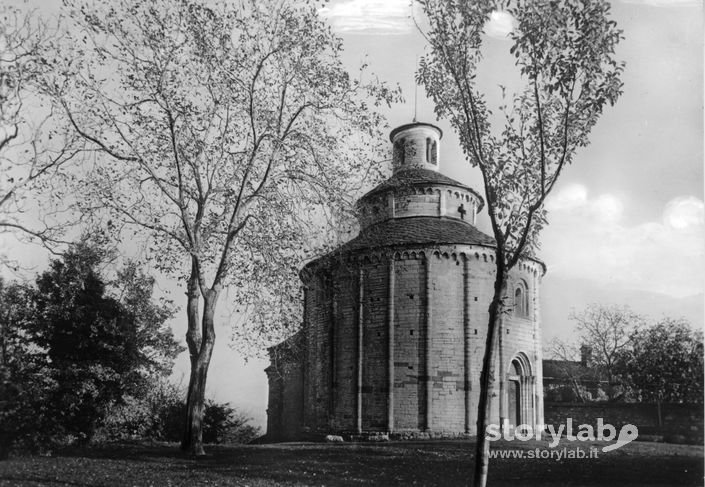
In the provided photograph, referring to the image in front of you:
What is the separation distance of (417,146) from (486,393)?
909 inches

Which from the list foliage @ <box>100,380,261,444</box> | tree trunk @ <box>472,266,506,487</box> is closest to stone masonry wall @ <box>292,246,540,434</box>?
foliage @ <box>100,380,261,444</box>

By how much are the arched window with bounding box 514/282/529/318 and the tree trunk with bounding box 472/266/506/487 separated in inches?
676

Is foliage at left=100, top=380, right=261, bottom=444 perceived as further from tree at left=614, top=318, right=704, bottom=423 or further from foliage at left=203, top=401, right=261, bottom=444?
tree at left=614, top=318, right=704, bottom=423

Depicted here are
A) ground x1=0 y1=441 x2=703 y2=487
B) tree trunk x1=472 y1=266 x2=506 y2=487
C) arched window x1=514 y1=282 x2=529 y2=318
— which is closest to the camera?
tree trunk x1=472 y1=266 x2=506 y2=487

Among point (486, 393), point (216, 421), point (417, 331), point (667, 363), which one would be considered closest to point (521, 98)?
point (486, 393)

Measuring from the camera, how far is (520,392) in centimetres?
2928

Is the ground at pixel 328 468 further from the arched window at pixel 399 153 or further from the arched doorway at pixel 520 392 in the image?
the arched window at pixel 399 153

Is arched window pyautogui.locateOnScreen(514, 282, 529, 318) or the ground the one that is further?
arched window pyautogui.locateOnScreen(514, 282, 529, 318)

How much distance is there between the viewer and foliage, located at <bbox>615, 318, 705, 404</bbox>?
125 ft

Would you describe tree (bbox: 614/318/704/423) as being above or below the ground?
above

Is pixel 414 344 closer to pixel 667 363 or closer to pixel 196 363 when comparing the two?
pixel 196 363

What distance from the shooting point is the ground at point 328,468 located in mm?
13164

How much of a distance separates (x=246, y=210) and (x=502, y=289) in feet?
28.3

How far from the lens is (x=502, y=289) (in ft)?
43.3
